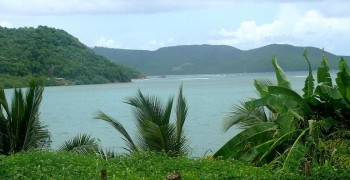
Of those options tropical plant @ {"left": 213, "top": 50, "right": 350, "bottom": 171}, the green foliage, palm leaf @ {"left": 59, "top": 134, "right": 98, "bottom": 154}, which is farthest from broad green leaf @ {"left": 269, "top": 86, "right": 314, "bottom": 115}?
palm leaf @ {"left": 59, "top": 134, "right": 98, "bottom": 154}

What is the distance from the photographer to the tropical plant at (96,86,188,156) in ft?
34.5

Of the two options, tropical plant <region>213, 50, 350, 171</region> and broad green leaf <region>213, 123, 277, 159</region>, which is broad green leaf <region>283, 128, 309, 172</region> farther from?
broad green leaf <region>213, 123, 277, 159</region>

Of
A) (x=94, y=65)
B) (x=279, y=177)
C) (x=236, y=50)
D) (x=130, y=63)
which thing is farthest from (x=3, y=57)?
(x=236, y=50)

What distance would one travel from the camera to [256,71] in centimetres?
9894

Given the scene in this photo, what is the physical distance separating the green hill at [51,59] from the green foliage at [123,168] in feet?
107

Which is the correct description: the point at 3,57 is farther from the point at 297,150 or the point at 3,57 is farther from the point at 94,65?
the point at 297,150

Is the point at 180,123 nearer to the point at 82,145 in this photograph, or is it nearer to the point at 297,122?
the point at 82,145

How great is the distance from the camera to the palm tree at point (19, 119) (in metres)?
11.3

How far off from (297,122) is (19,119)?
5056mm

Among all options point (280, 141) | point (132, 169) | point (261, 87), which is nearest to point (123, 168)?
point (132, 169)

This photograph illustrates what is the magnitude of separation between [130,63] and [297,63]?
27.9 metres

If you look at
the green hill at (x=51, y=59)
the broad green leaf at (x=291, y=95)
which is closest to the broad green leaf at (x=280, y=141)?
the broad green leaf at (x=291, y=95)

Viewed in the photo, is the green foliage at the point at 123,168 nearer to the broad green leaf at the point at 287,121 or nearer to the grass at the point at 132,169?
the grass at the point at 132,169

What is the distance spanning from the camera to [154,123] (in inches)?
410
